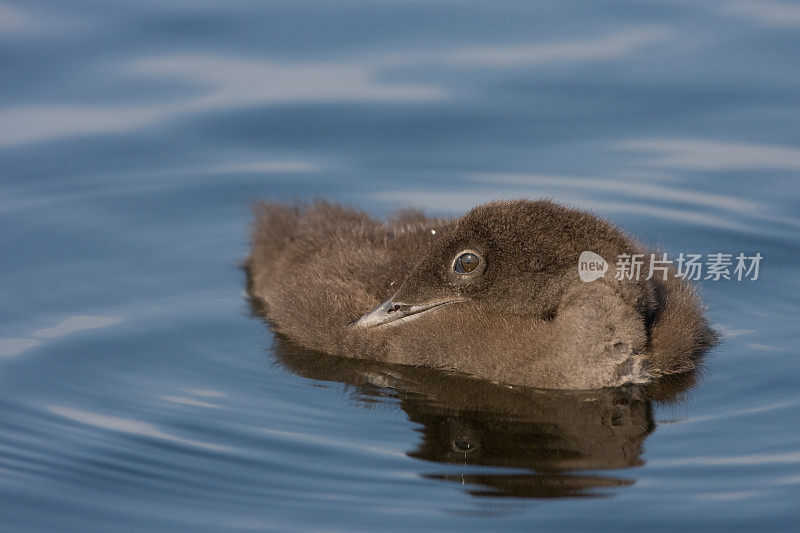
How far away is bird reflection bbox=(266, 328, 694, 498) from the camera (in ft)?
22.0

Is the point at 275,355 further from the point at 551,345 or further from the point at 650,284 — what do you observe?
the point at 650,284

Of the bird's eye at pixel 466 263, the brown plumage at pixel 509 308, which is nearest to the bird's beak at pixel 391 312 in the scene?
the brown plumage at pixel 509 308

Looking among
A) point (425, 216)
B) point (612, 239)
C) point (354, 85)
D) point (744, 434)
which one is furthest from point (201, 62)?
point (744, 434)

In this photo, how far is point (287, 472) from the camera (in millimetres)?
6695

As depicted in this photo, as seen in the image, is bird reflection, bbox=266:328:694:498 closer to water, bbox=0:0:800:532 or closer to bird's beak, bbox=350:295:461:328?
water, bbox=0:0:800:532

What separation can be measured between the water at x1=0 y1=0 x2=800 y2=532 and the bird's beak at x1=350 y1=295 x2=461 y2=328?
1.08 feet

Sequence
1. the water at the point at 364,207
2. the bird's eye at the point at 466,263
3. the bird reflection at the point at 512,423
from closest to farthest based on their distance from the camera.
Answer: the water at the point at 364,207 < the bird reflection at the point at 512,423 < the bird's eye at the point at 466,263

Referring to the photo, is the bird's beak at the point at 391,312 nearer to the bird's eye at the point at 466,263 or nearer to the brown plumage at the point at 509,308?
the brown plumage at the point at 509,308

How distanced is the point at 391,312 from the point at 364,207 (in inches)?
111

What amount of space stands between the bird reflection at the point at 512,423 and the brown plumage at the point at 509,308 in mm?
107

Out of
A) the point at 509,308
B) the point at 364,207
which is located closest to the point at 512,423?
the point at 509,308

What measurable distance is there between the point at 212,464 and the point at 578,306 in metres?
2.34

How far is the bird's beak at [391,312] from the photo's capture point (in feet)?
27.1

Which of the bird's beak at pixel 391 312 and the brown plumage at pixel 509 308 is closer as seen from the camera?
the brown plumage at pixel 509 308
